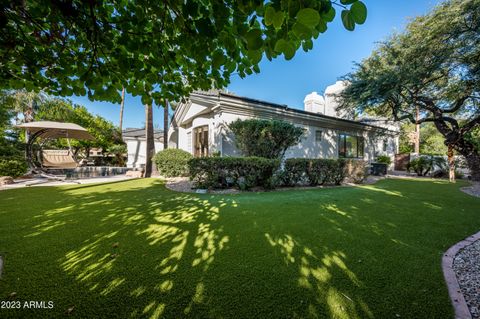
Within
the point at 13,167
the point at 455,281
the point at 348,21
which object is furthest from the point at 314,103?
the point at 13,167

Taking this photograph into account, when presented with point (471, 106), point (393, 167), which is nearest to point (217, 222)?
point (471, 106)

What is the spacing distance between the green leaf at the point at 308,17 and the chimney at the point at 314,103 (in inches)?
640

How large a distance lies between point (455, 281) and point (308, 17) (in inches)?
127

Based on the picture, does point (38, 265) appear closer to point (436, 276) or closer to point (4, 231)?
point (4, 231)

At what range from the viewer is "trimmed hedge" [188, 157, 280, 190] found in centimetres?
700

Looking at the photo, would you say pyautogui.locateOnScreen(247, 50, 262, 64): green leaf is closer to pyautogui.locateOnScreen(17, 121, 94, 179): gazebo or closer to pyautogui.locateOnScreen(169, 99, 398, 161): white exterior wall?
pyautogui.locateOnScreen(169, 99, 398, 161): white exterior wall

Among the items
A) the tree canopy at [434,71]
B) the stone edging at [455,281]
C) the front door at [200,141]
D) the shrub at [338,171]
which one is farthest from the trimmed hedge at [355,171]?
the front door at [200,141]

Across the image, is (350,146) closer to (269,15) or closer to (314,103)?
(314,103)

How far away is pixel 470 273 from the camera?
2.36m

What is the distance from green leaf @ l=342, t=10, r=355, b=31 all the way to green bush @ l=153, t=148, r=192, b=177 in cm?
995

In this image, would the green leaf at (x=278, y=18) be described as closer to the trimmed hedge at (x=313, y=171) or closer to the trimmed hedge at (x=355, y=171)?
the trimmed hedge at (x=313, y=171)

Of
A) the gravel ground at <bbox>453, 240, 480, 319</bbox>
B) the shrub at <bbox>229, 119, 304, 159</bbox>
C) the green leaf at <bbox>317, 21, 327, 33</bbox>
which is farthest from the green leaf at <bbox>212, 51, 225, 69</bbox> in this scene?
the shrub at <bbox>229, 119, 304, 159</bbox>

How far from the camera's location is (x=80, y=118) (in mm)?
16750

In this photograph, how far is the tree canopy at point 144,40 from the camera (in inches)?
55.7
